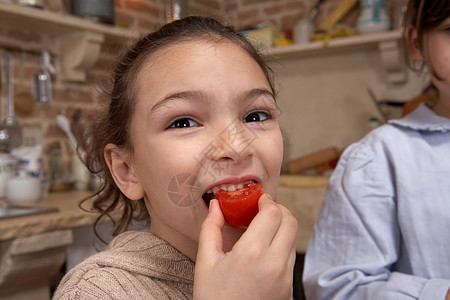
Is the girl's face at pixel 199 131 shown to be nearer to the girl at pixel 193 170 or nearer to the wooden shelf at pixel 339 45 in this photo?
the girl at pixel 193 170

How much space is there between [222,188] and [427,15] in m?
0.60

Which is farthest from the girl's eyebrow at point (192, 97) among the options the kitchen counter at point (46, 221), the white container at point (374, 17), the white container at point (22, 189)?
the white container at point (374, 17)

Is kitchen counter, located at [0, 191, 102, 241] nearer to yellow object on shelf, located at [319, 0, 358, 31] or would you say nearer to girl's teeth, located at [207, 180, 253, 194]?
girl's teeth, located at [207, 180, 253, 194]

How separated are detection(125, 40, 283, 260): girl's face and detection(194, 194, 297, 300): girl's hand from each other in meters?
0.09

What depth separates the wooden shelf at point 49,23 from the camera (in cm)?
183

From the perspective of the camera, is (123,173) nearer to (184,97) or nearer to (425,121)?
(184,97)

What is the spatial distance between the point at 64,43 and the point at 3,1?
0.46 meters

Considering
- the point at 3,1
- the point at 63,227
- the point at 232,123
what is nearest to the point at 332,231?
the point at 232,123

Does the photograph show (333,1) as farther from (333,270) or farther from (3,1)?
(333,270)

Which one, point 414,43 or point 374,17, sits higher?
point 374,17

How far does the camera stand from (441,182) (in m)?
0.91

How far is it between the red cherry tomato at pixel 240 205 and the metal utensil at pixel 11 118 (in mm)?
1648

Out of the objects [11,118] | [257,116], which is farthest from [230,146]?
[11,118]

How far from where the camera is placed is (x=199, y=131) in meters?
0.64
